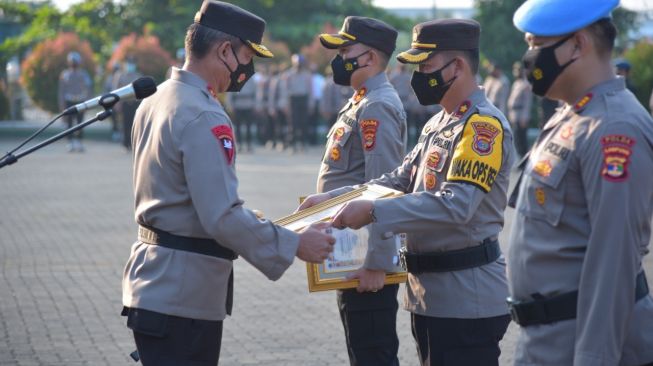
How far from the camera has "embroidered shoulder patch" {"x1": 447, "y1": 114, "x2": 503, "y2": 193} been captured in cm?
455

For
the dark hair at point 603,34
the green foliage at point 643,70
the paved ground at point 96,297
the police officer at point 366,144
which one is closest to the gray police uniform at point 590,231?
the dark hair at point 603,34

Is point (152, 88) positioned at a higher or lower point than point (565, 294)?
higher

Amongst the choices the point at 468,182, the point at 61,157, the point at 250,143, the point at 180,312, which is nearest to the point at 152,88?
the point at 180,312

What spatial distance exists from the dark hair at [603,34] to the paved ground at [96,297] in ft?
13.2

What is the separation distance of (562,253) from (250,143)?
24.6m

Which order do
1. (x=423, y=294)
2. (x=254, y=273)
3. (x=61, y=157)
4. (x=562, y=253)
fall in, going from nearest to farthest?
(x=562, y=253) < (x=423, y=294) < (x=254, y=273) < (x=61, y=157)

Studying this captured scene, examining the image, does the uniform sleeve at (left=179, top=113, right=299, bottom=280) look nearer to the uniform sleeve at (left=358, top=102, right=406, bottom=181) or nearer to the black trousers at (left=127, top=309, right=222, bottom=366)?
the black trousers at (left=127, top=309, right=222, bottom=366)

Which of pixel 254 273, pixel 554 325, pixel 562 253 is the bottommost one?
pixel 254 273

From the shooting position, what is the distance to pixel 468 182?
14.9 feet

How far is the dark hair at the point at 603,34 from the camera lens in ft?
11.8

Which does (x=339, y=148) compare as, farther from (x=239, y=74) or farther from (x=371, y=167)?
(x=239, y=74)

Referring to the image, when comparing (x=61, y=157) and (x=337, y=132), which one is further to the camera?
(x=61, y=157)

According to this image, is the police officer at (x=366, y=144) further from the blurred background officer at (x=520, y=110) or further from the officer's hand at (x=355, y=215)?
the blurred background officer at (x=520, y=110)

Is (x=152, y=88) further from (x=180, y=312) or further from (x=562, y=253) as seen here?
(x=562, y=253)
